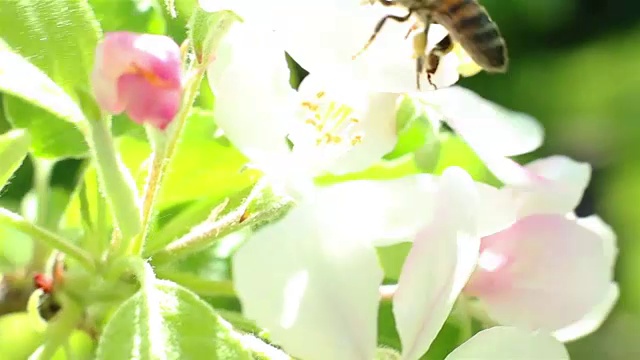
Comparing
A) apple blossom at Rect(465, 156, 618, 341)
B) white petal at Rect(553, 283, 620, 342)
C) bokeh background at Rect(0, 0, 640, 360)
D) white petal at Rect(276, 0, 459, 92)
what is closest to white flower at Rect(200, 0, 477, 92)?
white petal at Rect(276, 0, 459, 92)

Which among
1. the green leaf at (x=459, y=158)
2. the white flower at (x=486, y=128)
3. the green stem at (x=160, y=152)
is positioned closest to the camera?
the green stem at (x=160, y=152)

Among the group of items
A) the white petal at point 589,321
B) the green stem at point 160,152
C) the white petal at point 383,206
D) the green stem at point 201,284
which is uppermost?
the green stem at point 160,152

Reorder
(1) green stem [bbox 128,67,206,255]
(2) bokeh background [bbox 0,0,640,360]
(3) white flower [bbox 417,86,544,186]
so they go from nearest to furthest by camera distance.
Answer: (1) green stem [bbox 128,67,206,255] → (3) white flower [bbox 417,86,544,186] → (2) bokeh background [bbox 0,0,640,360]

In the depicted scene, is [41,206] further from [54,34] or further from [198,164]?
[54,34]

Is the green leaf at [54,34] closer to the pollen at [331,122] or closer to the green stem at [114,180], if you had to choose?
the green stem at [114,180]

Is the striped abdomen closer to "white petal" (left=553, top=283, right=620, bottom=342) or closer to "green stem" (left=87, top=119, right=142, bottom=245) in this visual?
"white petal" (left=553, top=283, right=620, bottom=342)

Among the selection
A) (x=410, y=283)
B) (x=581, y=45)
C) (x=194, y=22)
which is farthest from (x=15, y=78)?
(x=581, y=45)

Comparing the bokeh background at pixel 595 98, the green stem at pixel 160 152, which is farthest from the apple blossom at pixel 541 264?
the bokeh background at pixel 595 98
